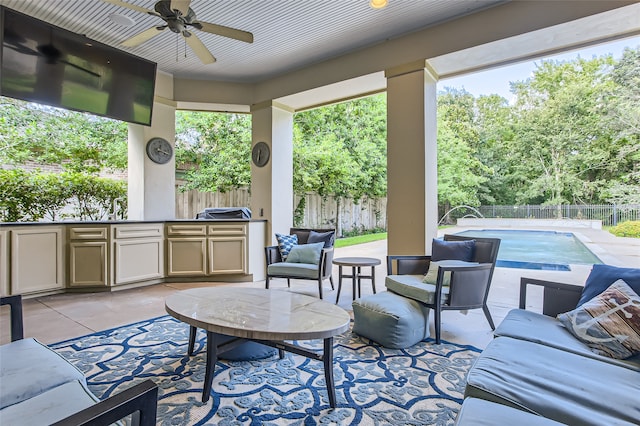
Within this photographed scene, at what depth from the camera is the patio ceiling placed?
316cm

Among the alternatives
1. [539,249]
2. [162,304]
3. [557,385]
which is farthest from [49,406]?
[539,249]

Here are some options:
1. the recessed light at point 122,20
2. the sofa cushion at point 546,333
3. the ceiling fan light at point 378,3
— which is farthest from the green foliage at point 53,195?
the sofa cushion at point 546,333

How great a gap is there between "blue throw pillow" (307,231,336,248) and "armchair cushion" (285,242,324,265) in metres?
0.21

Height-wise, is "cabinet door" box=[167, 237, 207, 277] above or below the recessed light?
below

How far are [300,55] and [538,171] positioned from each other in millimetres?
4179

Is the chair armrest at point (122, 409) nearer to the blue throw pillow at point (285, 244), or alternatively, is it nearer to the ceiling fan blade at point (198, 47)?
the ceiling fan blade at point (198, 47)

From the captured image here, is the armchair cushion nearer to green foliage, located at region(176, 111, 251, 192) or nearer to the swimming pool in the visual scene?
the swimming pool

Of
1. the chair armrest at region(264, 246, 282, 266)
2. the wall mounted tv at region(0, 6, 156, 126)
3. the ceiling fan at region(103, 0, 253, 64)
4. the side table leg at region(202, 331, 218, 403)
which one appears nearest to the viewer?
the side table leg at region(202, 331, 218, 403)

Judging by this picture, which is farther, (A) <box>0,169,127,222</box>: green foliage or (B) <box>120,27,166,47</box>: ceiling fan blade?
(A) <box>0,169,127,222</box>: green foliage

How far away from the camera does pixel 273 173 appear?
16.9 feet

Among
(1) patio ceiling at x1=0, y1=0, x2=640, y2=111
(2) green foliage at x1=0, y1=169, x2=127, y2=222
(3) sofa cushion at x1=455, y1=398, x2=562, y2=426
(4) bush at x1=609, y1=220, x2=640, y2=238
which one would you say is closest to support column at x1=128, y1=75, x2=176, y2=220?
(2) green foliage at x1=0, y1=169, x2=127, y2=222

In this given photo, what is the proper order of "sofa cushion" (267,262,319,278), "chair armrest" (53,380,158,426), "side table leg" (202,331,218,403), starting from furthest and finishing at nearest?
"sofa cushion" (267,262,319,278)
"side table leg" (202,331,218,403)
"chair armrest" (53,380,158,426)

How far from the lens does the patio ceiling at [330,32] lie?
3.16 meters

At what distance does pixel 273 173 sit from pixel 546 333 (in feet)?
13.7
